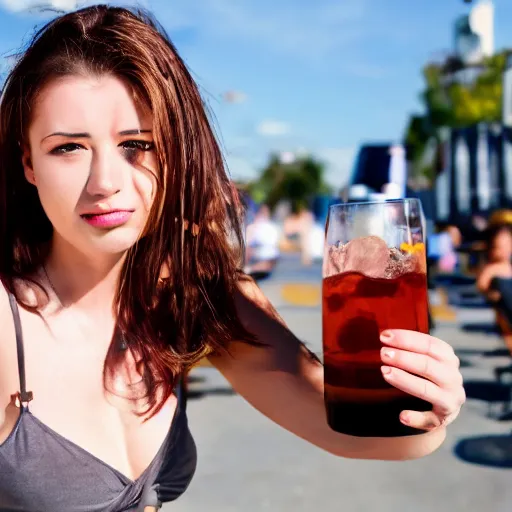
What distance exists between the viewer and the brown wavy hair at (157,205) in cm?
149

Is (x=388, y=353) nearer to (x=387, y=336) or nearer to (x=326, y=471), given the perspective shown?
(x=387, y=336)

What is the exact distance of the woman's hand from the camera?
3.68ft

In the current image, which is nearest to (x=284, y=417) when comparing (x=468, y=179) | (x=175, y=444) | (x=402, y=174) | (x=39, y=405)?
(x=175, y=444)

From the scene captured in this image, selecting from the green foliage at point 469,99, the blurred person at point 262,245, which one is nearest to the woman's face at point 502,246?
the blurred person at point 262,245

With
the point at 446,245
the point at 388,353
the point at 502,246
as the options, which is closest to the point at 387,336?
the point at 388,353

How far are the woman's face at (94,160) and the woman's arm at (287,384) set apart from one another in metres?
0.38

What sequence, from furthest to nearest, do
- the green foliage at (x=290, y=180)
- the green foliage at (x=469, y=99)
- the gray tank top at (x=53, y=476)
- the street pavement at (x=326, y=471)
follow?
the green foliage at (x=290, y=180) < the green foliage at (x=469, y=99) < the street pavement at (x=326, y=471) < the gray tank top at (x=53, y=476)

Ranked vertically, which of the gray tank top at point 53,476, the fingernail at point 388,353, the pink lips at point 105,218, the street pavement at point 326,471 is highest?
the pink lips at point 105,218

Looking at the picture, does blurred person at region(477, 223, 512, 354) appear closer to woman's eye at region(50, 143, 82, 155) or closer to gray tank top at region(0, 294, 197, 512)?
gray tank top at region(0, 294, 197, 512)

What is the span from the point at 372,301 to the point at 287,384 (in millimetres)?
535

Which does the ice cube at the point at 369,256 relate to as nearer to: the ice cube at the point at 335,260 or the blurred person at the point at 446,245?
the ice cube at the point at 335,260

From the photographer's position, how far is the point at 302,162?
303 feet

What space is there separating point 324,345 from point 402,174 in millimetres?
6493

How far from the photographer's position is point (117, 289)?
166 centimetres
